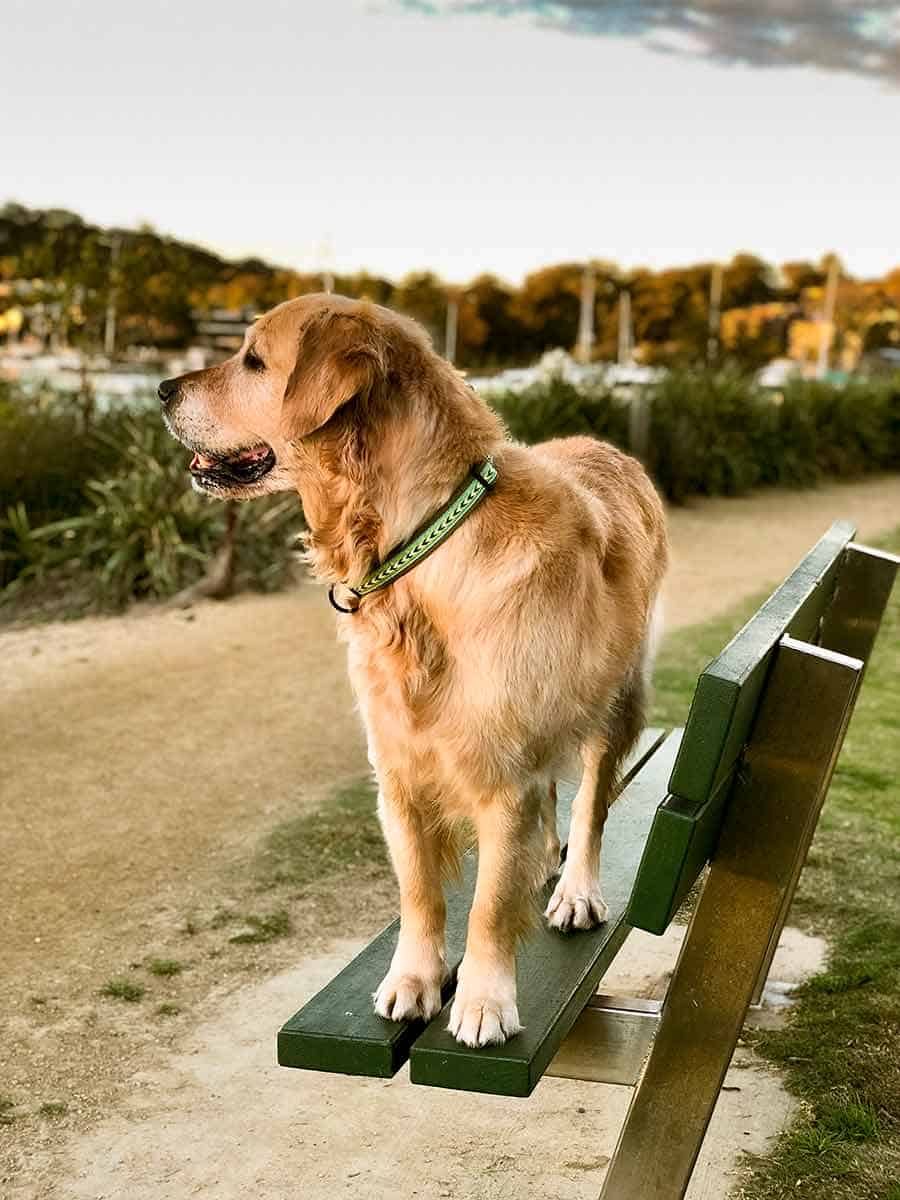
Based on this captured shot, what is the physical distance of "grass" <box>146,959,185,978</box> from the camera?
4.57 m

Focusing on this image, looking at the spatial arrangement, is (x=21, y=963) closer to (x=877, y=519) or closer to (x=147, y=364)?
(x=147, y=364)

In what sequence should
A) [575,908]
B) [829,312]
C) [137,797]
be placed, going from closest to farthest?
[575,908], [137,797], [829,312]

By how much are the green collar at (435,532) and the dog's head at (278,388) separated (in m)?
0.28

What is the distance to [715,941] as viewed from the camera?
8.22 ft

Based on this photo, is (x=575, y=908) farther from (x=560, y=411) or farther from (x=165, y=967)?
(x=560, y=411)

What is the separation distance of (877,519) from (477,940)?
1471 centimetres

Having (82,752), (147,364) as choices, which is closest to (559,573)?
(82,752)

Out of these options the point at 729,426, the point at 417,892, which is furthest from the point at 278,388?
the point at 729,426

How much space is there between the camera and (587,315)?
6888 centimetres

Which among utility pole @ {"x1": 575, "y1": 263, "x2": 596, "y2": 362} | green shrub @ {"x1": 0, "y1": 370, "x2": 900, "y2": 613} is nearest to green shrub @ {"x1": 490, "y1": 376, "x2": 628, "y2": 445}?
green shrub @ {"x1": 0, "y1": 370, "x2": 900, "y2": 613}

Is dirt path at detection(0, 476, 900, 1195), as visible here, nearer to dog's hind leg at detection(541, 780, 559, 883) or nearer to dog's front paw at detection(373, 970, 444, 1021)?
dog's front paw at detection(373, 970, 444, 1021)

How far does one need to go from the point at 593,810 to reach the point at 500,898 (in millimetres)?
751

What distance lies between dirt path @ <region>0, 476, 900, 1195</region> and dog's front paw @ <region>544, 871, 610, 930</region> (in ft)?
4.59

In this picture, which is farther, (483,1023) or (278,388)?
(278,388)
